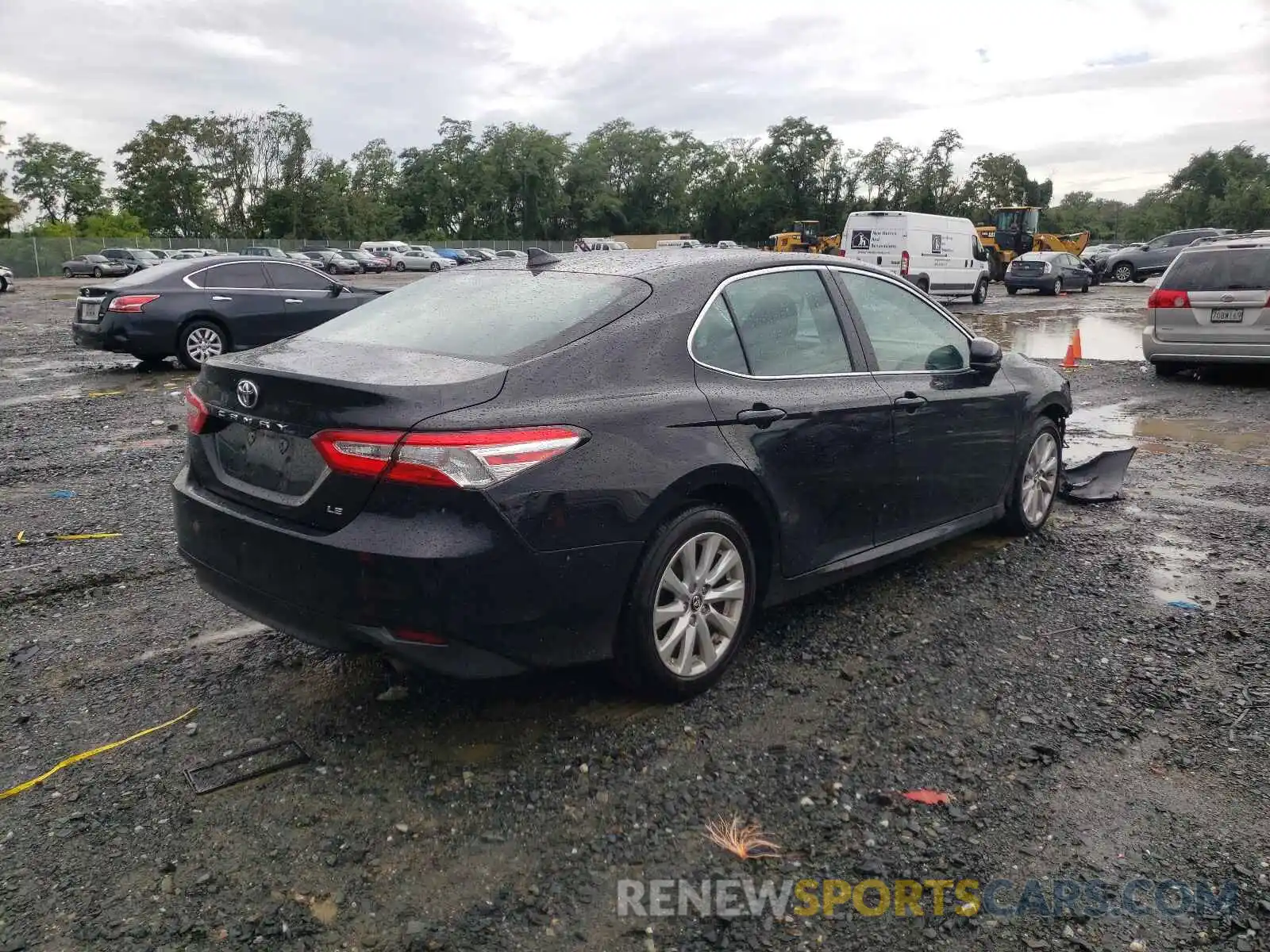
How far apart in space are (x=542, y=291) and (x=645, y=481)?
103 cm

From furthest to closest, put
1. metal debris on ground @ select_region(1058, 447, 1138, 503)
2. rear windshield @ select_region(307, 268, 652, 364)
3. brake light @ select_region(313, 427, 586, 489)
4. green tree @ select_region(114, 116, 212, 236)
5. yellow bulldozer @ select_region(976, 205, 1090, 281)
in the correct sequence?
green tree @ select_region(114, 116, 212, 236) → yellow bulldozer @ select_region(976, 205, 1090, 281) → metal debris on ground @ select_region(1058, 447, 1138, 503) → rear windshield @ select_region(307, 268, 652, 364) → brake light @ select_region(313, 427, 586, 489)

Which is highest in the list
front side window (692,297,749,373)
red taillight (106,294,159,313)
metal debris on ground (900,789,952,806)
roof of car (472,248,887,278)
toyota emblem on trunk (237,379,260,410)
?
roof of car (472,248,887,278)

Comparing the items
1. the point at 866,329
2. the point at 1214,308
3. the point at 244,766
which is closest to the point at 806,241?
the point at 1214,308

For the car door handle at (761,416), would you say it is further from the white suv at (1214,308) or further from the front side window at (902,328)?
the white suv at (1214,308)

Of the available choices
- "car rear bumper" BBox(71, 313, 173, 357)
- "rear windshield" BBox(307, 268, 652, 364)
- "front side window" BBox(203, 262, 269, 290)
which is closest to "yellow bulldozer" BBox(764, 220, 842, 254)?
"front side window" BBox(203, 262, 269, 290)

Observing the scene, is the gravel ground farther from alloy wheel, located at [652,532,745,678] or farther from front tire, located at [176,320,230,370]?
front tire, located at [176,320,230,370]

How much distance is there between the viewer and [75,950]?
235 cm

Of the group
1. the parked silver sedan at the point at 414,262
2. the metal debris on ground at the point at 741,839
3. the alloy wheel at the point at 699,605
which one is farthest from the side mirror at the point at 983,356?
the parked silver sedan at the point at 414,262

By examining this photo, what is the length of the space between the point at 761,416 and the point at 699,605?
2.41ft

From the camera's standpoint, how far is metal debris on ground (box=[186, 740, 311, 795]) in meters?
3.07

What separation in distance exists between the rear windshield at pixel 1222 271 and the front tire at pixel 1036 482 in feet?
23.0

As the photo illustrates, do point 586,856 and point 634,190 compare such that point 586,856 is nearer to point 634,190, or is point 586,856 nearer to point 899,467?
point 899,467

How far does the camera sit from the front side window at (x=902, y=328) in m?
4.47

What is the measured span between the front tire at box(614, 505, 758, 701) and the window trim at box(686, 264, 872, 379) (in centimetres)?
56
